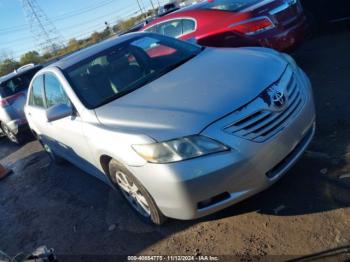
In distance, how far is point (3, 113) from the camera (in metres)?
8.56

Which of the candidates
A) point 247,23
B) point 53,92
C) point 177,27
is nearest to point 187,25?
point 177,27

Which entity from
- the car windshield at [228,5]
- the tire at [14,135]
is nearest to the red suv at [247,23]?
the car windshield at [228,5]

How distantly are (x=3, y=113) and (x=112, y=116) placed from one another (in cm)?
608

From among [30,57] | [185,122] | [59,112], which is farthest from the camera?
[30,57]

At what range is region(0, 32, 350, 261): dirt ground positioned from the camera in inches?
118

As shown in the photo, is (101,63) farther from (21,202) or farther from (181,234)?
(21,202)

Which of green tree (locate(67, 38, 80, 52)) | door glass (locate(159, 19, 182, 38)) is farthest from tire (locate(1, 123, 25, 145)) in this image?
green tree (locate(67, 38, 80, 52))

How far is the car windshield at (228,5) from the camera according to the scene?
6086 mm

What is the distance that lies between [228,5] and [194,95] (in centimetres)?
358

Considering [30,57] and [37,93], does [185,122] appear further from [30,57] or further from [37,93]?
[30,57]

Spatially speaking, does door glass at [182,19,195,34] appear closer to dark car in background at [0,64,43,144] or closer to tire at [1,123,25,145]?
dark car in background at [0,64,43,144]

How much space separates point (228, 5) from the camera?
631 centimetres

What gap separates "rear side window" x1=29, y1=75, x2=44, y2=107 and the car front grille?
10.5 ft

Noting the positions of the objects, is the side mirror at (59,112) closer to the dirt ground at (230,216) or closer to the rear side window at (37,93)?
the dirt ground at (230,216)
